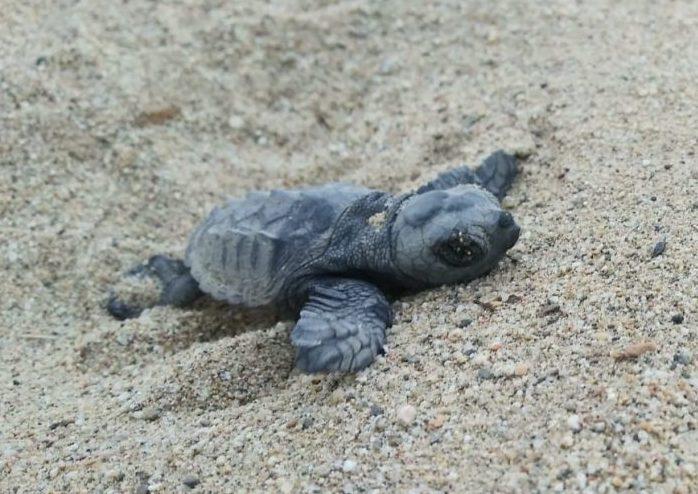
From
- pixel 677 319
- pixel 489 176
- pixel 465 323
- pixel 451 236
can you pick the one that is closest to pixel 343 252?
pixel 451 236

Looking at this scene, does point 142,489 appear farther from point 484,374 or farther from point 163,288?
point 163,288

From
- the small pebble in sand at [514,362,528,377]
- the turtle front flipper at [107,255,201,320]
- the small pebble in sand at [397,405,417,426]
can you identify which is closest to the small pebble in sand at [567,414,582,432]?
the small pebble in sand at [514,362,528,377]

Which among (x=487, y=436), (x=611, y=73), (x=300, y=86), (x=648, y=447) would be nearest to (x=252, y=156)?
(x=300, y=86)

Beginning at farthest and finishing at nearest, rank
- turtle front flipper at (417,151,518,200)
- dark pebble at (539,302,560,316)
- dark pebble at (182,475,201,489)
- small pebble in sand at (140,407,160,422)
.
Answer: turtle front flipper at (417,151,518,200), small pebble in sand at (140,407,160,422), dark pebble at (539,302,560,316), dark pebble at (182,475,201,489)

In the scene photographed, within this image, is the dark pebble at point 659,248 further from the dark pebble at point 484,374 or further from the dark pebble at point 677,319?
the dark pebble at point 484,374

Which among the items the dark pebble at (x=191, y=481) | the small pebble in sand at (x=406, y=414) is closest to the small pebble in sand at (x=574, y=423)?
the small pebble in sand at (x=406, y=414)

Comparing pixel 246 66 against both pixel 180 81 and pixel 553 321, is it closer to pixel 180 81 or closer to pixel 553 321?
pixel 180 81

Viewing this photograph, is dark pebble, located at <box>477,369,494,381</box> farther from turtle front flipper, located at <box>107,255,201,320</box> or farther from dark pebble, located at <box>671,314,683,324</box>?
turtle front flipper, located at <box>107,255,201,320</box>
